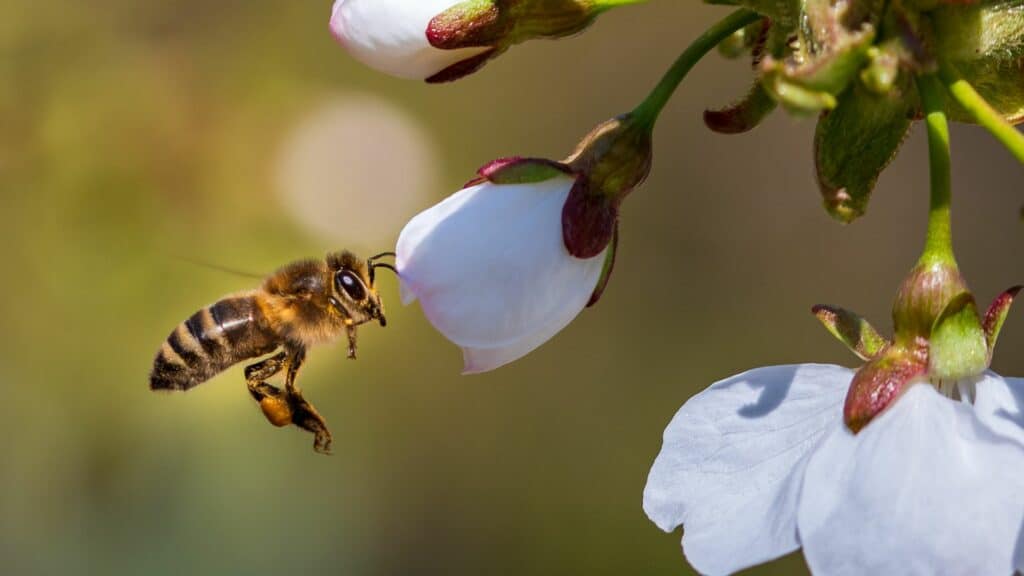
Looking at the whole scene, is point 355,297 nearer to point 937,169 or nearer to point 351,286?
point 351,286

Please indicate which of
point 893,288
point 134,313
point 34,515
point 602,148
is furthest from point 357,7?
point 893,288

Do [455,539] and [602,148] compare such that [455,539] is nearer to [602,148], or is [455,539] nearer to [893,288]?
[893,288]

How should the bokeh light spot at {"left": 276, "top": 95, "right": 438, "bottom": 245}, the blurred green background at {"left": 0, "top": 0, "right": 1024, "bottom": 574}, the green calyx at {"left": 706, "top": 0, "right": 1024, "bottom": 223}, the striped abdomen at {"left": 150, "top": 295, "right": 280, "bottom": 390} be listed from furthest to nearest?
the bokeh light spot at {"left": 276, "top": 95, "right": 438, "bottom": 245}
the blurred green background at {"left": 0, "top": 0, "right": 1024, "bottom": 574}
the striped abdomen at {"left": 150, "top": 295, "right": 280, "bottom": 390}
the green calyx at {"left": 706, "top": 0, "right": 1024, "bottom": 223}

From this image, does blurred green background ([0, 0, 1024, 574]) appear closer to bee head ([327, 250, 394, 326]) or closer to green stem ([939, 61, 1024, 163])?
bee head ([327, 250, 394, 326])

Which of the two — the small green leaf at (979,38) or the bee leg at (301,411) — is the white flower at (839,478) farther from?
the bee leg at (301,411)

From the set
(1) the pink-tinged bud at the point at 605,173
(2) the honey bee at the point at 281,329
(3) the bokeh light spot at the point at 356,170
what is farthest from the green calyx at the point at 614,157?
(3) the bokeh light spot at the point at 356,170

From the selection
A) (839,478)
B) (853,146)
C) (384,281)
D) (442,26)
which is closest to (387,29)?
(442,26)

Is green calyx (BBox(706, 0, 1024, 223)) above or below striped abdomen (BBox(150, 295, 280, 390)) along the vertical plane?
above

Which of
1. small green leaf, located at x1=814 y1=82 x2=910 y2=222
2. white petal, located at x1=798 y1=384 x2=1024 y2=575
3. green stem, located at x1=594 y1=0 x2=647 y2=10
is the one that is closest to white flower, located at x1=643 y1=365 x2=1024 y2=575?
white petal, located at x1=798 y1=384 x2=1024 y2=575
